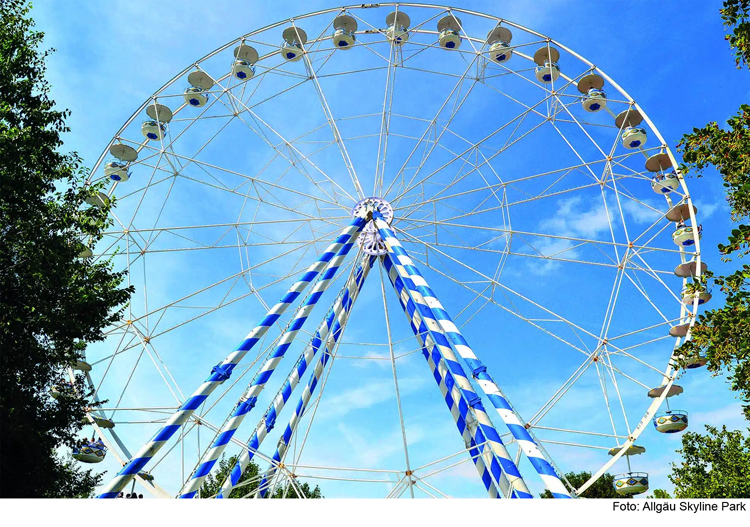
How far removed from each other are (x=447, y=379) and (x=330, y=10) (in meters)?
13.8

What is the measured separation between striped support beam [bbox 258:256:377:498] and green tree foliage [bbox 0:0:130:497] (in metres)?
5.35

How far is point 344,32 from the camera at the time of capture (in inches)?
825

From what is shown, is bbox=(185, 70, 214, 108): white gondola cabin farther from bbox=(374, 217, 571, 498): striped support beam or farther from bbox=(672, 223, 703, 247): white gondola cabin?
bbox=(672, 223, 703, 247): white gondola cabin

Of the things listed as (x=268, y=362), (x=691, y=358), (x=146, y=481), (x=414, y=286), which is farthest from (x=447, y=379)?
(x=146, y=481)

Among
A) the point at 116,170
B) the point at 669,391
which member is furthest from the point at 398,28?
the point at 669,391

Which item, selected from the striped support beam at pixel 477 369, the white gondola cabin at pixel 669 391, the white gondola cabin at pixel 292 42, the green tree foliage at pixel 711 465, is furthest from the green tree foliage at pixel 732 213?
the green tree foliage at pixel 711 465

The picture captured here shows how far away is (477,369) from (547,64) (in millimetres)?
13236

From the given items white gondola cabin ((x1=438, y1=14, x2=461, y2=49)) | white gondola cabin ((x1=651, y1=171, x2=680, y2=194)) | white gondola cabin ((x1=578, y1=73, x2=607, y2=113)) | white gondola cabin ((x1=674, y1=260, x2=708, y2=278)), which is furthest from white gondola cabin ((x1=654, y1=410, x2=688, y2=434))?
white gondola cabin ((x1=438, y1=14, x2=461, y2=49))

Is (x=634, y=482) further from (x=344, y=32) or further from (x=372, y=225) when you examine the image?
(x=344, y=32)

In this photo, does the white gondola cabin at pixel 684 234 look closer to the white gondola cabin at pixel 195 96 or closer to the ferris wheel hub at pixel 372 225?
the ferris wheel hub at pixel 372 225

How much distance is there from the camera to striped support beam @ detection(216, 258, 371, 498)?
47.3ft

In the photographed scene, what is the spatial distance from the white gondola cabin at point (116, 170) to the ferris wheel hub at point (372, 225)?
8.95m

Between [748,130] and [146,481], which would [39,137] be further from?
[748,130]
